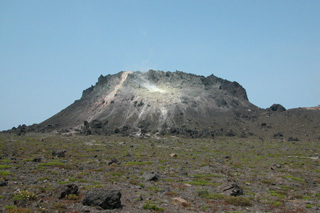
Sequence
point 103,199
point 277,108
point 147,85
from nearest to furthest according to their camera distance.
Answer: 1. point 103,199
2. point 277,108
3. point 147,85

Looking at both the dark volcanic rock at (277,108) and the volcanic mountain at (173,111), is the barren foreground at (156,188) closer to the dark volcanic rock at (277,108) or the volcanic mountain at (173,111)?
the volcanic mountain at (173,111)

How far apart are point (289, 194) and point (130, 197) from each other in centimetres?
1522

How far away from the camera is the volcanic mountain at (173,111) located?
101750mm

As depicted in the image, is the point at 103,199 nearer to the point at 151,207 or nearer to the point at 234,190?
the point at 151,207

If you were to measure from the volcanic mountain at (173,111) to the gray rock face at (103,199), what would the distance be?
76753 millimetres

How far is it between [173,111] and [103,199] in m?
99.9

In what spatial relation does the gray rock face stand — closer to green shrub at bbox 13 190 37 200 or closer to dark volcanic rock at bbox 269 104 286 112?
green shrub at bbox 13 190 37 200

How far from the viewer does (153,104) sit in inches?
4796

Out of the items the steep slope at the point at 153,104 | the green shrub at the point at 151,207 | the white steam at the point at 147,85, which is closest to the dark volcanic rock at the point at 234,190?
the green shrub at the point at 151,207

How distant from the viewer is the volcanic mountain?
102m

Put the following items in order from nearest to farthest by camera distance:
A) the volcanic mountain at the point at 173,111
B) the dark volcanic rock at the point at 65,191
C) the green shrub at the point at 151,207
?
the green shrub at the point at 151,207
the dark volcanic rock at the point at 65,191
the volcanic mountain at the point at 173,111

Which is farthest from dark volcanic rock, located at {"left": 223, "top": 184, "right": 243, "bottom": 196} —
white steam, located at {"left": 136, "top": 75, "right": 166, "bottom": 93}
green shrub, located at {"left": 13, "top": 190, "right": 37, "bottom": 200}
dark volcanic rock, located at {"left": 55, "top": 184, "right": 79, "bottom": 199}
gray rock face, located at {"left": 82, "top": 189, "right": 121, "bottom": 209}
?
white steam, located at {"left": 136, "top": 75, "right": 166, "bottom": 93}

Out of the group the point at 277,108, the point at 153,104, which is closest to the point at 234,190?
the point at 153,104

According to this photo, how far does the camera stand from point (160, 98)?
126125mm
